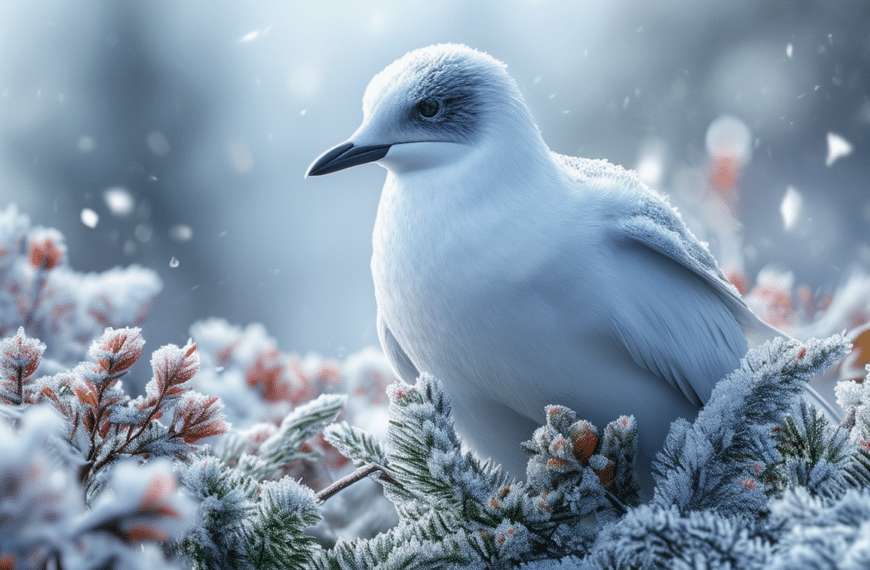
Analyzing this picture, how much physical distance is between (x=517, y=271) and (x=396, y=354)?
20 centimetres

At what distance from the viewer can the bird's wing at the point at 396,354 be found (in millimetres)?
610

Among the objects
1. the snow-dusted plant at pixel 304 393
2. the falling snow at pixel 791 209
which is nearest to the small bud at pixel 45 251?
the snow-dusted plant at pixel 304 393

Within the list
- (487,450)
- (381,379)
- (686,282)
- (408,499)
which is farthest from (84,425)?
(381,379)

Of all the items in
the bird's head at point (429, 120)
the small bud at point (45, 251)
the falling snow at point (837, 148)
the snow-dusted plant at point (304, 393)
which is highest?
the falling snow at point (837, 148)

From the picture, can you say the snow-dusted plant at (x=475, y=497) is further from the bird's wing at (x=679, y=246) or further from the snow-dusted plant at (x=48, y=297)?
the snow-dusted plant at (x=48, y=297)

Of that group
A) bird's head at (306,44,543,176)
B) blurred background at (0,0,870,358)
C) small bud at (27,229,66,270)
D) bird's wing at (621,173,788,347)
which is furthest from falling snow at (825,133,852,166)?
small bud at (27,229,66,270)

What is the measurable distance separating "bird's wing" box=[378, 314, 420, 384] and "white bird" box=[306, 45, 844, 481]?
3 centimetres

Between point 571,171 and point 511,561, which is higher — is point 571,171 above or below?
above

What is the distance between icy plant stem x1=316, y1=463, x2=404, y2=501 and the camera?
424mm

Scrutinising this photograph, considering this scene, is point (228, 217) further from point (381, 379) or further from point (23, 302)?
point (23, 302)

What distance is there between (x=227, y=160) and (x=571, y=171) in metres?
1.97

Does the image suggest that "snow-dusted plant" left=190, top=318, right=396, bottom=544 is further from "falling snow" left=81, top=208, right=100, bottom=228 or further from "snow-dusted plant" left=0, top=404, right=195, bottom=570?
"falling snow" left=81, top=208, right=100, bottom=228

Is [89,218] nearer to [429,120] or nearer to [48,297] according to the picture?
[48,297]

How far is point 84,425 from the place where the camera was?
1.19 feet
